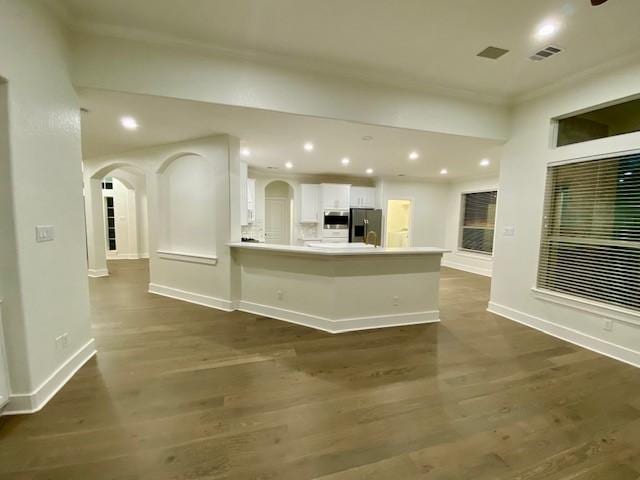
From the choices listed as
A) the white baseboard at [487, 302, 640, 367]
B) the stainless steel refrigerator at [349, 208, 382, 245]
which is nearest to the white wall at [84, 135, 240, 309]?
the white baseboard at [487, 302, 640, 367]

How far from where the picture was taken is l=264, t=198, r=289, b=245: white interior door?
839 cm

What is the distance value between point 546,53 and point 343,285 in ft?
10.3

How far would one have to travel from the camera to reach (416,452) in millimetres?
1646

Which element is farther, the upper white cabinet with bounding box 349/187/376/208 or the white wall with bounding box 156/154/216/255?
the upper white cabinet with bounding box 349/187/376/208

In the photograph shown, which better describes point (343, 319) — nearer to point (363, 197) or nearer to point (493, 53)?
point (493, 53)

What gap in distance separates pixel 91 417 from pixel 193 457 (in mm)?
898

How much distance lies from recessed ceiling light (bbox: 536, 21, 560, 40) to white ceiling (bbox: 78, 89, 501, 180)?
4.31 feet

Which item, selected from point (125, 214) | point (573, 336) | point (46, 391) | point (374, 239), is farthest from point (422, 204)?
point (125, 214)

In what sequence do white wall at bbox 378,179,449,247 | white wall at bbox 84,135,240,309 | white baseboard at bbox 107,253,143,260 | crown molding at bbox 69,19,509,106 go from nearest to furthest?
1. crown molding at bbox 69,19,509,106
2. white wall at bbox 84,135,240,309
3. white wall at bbox 378,179,449,247
4. white baseboard at bbox 107,253,143,260

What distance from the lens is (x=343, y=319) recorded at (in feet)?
11.1

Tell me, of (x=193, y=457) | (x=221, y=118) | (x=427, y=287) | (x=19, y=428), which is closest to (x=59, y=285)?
(x=19, y=428)

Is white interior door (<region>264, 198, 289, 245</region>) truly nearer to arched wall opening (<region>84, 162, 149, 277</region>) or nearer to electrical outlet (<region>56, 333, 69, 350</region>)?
arched wall opening (<region>84, 162, 149, 277</region>)

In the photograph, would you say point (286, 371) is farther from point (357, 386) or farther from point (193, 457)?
point (193, 457)

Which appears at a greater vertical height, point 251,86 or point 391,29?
point 391,29
